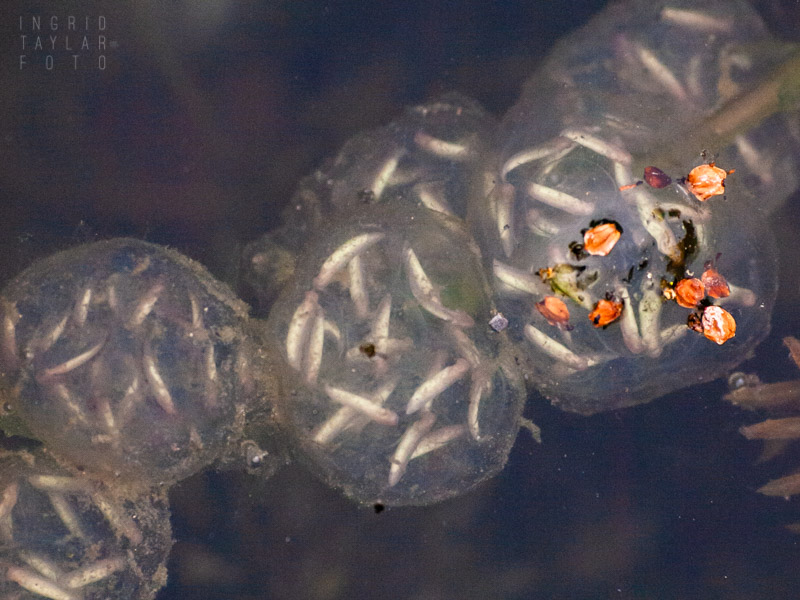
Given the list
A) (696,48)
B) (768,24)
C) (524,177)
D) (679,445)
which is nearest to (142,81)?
(524,177)

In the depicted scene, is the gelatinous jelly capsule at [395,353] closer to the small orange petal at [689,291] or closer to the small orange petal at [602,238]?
the small orange petal at [602,238]

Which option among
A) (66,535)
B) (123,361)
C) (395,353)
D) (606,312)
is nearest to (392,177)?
(395,353)

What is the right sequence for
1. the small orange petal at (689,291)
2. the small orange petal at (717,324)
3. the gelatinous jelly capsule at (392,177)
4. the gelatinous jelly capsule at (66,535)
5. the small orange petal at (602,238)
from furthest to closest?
the gelatinous jelly capsule at (392,177), the gelatinous jelly capsule at (66,535), the small orange petal at (717,324), the small orange petal at (689,291), the small orange petal at (602,238)

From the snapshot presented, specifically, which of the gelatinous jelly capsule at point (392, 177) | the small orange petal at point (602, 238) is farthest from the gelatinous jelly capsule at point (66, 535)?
the small orange petal at point (602, 238)

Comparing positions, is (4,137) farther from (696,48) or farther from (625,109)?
(696,48)

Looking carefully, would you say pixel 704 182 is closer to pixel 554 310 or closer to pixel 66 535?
pixel 554 310
